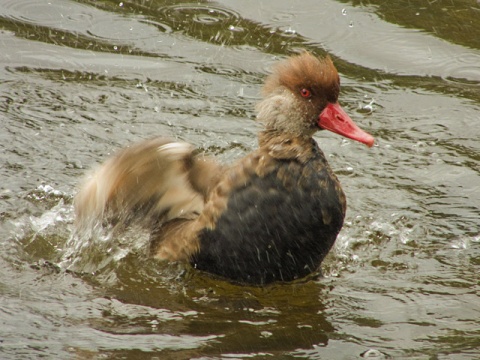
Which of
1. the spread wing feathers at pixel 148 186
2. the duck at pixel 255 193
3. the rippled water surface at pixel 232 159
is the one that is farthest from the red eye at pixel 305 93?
the rippled water surface at pixel 232 159

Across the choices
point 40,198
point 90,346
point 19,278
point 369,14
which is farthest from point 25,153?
point 369,14

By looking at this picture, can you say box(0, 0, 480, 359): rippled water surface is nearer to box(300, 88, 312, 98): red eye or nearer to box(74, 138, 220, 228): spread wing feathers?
box(74, 138, 220, 228): spread wing feathers

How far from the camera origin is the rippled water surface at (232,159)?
4824mm

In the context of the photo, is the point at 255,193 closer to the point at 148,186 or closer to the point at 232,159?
the point at 148,186

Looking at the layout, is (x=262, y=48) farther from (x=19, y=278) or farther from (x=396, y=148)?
(x=19, y=278)

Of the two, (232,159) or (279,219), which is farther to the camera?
(232,159)

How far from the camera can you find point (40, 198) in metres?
6.54

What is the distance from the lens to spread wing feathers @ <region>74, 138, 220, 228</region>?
17.5 feet

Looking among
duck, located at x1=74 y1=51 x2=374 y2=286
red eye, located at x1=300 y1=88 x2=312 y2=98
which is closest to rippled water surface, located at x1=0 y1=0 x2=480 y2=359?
duck, located at x1=74 y1=51 x2=374 y2=286

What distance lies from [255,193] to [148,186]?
71 centimetres

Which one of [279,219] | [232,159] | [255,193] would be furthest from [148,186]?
[232,159]

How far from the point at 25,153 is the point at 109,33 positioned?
263cm

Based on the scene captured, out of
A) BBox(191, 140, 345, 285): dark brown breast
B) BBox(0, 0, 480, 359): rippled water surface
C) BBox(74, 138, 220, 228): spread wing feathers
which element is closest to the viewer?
BBox(0, 0, 480, 359): rippled water surface

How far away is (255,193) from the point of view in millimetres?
5254
